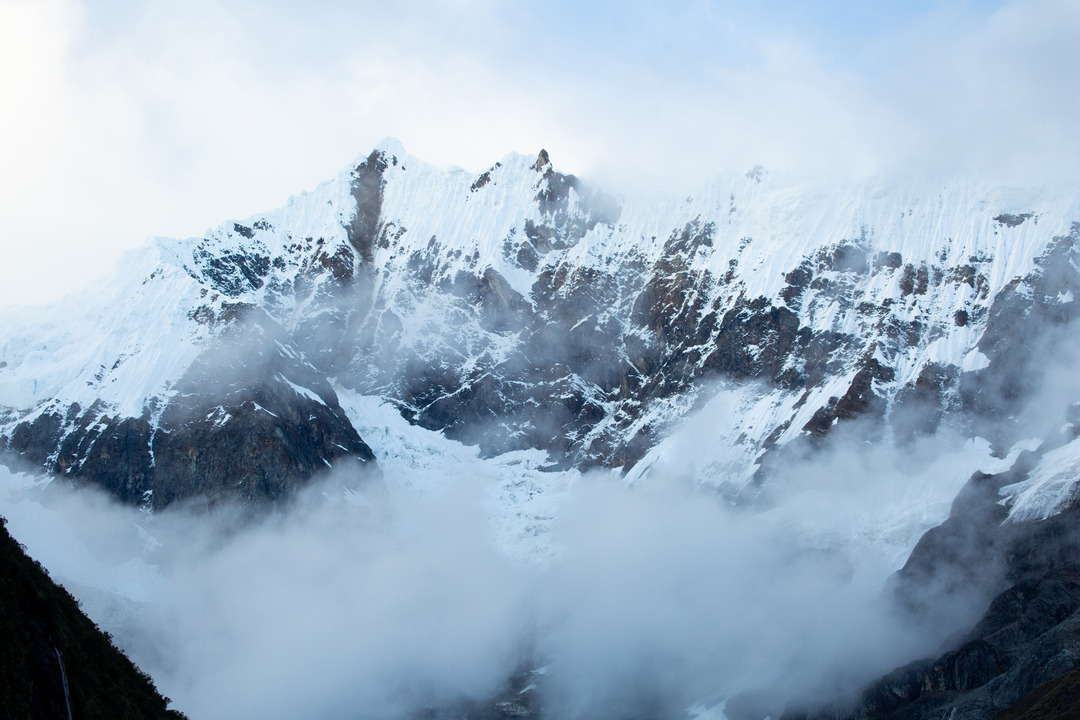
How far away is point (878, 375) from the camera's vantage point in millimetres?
196250

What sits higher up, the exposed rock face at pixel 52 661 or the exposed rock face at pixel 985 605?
the exposed rock face at pixel 52 661

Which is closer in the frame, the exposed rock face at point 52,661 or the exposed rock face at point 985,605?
the exposed rock face at point 52,661

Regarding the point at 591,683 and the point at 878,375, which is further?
the point at 878,375

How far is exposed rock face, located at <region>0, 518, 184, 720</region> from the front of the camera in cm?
4128

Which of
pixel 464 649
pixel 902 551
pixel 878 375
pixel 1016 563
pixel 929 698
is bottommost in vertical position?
pixel 929 698

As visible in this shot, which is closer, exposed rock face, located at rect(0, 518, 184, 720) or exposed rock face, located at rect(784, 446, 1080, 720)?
exposed rock face, located at rect(0, 518, 184, 720)

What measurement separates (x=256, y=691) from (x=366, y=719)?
65.8ft

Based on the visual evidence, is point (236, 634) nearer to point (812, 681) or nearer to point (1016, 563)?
point (812, 681)

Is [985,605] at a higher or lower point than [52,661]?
lower

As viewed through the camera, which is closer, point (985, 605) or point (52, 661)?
point (52, 661)

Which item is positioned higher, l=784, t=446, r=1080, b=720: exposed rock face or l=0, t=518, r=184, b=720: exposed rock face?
l=0, t=518, r=184, b=720: exposed rock face

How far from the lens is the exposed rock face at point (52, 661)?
41281mm

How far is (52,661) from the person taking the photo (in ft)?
147

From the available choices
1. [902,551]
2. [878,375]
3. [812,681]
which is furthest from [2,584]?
[878,375]
